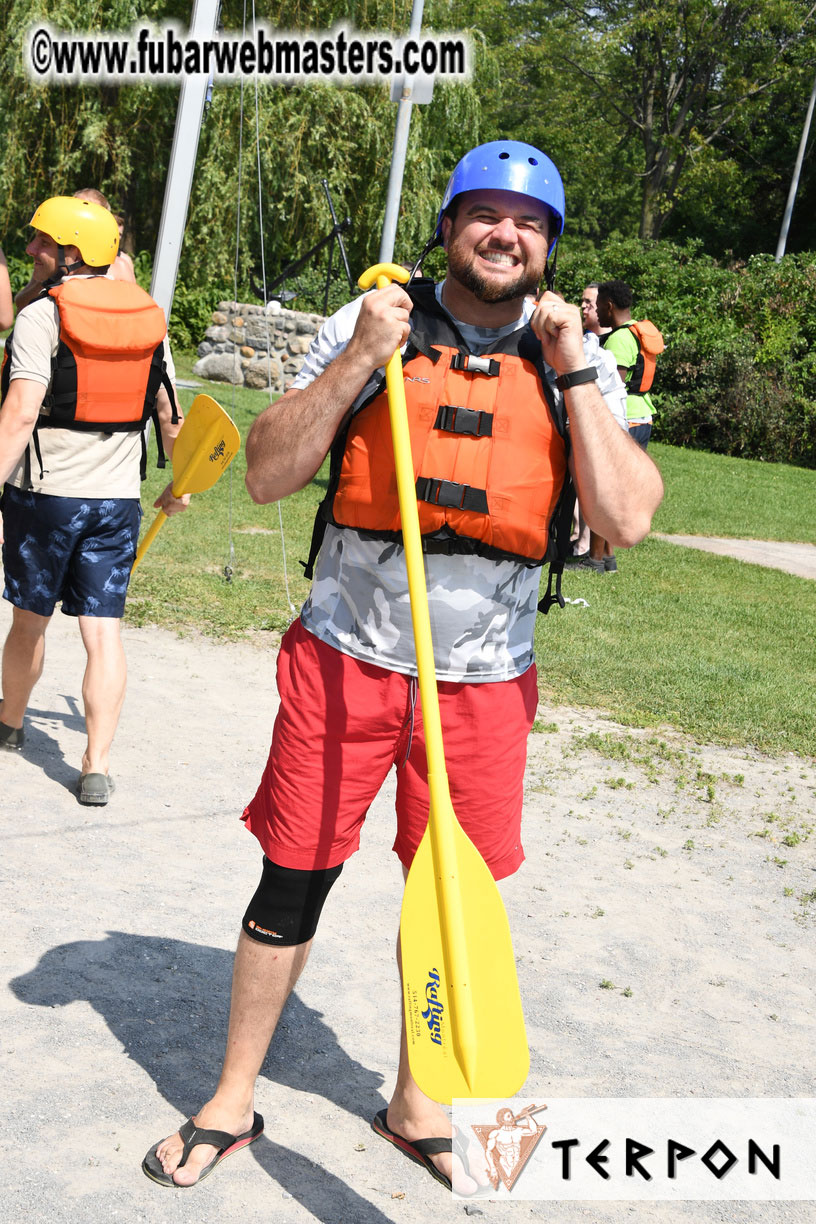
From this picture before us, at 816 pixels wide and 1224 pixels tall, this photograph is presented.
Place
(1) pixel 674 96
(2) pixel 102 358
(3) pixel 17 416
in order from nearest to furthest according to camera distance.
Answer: (3) pixel 17 416, (2) pixel 102 358, (1) pixel 674 96

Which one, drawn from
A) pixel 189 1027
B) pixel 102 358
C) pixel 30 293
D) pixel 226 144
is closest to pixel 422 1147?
pixel 189 1027

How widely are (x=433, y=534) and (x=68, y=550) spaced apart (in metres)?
2.31

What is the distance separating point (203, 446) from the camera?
459cm

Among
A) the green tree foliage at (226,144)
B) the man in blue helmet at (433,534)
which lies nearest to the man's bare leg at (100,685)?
the man in blue helmet at (433,534)

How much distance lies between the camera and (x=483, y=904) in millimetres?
2465

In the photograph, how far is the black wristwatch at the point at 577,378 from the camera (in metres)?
2.32

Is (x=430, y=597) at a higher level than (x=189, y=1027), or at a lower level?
higher

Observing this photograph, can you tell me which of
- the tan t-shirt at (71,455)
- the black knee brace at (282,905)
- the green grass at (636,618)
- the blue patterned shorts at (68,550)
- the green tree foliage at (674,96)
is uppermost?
the green tree foliage at (674,96)

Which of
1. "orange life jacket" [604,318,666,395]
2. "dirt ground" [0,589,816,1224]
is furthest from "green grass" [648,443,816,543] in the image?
"dirt ground" [0,589,816,1224]

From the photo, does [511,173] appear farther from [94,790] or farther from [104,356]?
[94,790]

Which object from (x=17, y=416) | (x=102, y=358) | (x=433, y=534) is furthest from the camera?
(x=102, y=358)

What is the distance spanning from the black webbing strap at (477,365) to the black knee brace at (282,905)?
107 cm

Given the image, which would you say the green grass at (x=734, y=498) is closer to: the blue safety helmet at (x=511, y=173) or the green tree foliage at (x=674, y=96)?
the blue safety helmet at (x=511, y=173)

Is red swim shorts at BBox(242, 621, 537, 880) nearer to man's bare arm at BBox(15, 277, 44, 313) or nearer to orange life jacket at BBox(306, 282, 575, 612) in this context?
orange life jacket at BBox(306, 282, 575, 612)
